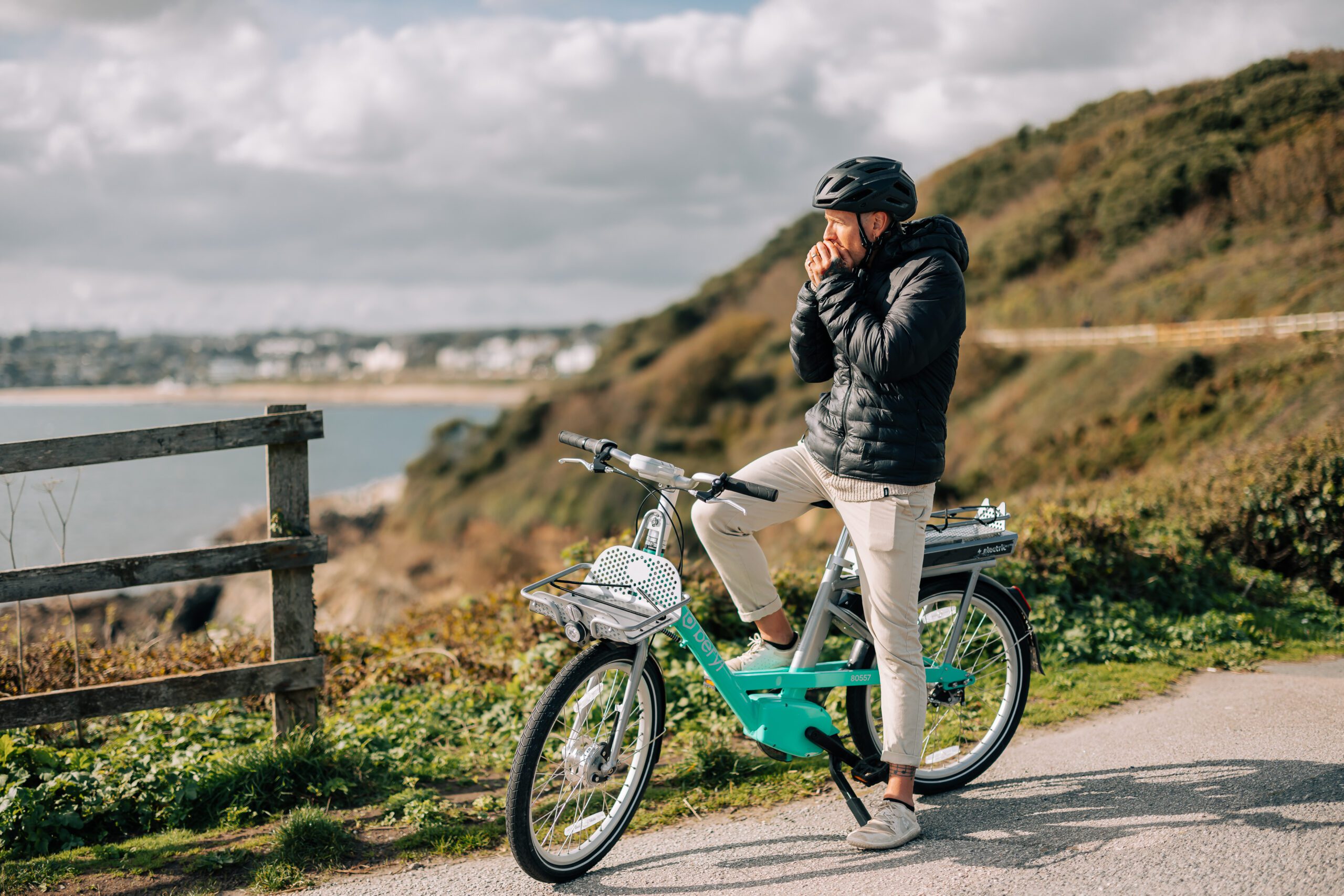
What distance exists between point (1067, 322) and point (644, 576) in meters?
36.9

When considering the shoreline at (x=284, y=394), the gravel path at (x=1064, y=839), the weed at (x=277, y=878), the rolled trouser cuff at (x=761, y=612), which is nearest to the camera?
the gravel path at (x=1064, y=839)

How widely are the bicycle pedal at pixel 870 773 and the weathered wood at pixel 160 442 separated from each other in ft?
9.39

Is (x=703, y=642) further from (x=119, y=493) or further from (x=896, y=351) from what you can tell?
(x=119, y=493)

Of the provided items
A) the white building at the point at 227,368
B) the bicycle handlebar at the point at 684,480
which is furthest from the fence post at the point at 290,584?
the white building at the point at 227,368

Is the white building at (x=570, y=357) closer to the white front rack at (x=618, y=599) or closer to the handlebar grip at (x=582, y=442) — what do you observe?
the handlebar grip at (x=582, y=442)

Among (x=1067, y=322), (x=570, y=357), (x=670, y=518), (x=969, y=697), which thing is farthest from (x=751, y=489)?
(x=570, y=357)

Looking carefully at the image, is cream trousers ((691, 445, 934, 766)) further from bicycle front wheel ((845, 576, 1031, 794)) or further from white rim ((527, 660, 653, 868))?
white rim ((527, 660, 653, 868))

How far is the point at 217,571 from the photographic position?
4.42 m

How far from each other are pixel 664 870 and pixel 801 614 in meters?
2.88

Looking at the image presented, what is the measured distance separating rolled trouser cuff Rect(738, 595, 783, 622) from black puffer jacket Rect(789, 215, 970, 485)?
2.05ft

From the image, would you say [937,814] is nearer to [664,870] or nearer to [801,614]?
[664,870]

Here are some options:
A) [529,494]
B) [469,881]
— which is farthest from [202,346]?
[469,881]

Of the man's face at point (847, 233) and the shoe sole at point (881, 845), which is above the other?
the man's face at point (847, 233)

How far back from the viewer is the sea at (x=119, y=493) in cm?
464
